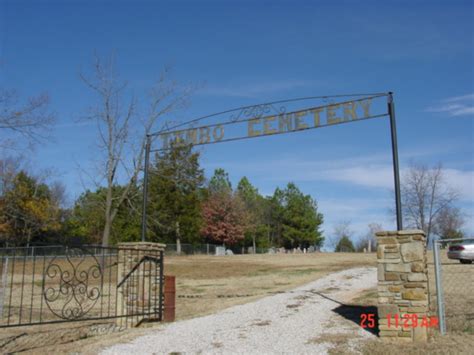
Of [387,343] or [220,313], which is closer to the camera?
[387,343]

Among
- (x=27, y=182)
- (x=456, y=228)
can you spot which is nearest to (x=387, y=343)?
(x=27, y=182)

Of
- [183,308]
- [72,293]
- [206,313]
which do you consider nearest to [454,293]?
[206,313]

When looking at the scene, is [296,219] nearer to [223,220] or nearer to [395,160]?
[223,220]

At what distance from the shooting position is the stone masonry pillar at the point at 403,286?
7078 millimetres

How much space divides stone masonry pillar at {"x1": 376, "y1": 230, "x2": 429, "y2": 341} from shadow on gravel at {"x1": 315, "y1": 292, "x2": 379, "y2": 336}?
489mm

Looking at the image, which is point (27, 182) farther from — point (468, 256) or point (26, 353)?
point (26, 353)

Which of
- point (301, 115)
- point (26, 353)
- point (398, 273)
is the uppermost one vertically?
point (301, 115)

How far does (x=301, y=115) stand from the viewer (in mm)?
9945

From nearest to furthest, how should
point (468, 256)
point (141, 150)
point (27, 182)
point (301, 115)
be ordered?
point (301, 115), point (468, 256), point (141, 150), point (27, 182)

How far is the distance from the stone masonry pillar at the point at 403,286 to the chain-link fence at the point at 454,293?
0.40 metres

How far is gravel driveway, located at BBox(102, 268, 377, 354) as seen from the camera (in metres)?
6.86

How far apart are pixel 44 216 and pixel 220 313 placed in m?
34.0
